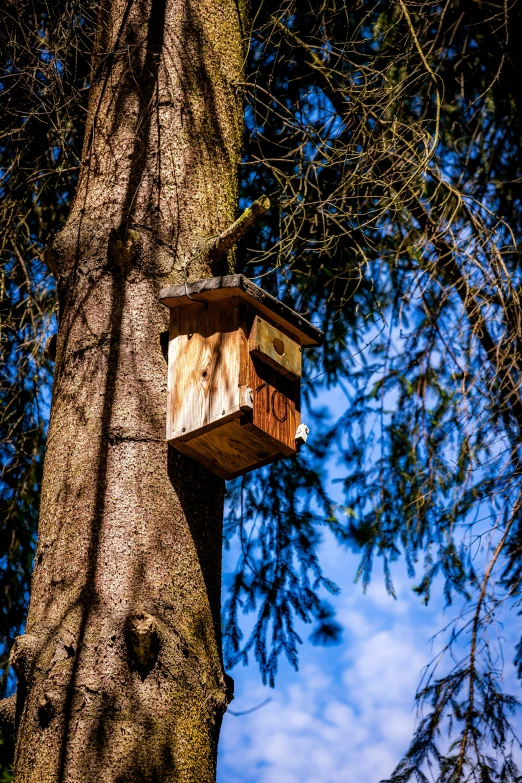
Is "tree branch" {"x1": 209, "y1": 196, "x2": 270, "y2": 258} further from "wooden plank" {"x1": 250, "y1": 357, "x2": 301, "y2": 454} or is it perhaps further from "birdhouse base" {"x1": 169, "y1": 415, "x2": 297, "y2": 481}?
"birdhouse base" {"x1": 169, "y1": 415, "x2": 297, "y2": 481}

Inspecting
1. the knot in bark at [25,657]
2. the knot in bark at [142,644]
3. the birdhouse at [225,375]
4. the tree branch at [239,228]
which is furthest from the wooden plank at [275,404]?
the knot in bark at [25,657]

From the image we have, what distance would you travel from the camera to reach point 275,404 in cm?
260

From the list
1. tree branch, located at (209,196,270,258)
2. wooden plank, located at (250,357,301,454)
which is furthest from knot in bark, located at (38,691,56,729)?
tree branch, located at (209,196,270,258)

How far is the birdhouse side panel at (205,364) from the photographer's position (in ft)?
7.83

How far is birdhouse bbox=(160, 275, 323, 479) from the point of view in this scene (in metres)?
2.39

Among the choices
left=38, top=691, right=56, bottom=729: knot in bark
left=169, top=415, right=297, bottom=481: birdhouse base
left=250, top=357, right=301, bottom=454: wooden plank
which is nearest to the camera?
left=38, top=691, right=56, bottom=729: knot in bark

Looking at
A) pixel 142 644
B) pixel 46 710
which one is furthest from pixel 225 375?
pixel 46 710

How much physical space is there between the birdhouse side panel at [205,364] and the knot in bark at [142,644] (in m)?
0.53

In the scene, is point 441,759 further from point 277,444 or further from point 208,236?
point 208,236

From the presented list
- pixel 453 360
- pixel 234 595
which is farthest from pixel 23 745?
pixel 234 595

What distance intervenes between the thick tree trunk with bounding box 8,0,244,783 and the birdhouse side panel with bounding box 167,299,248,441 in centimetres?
4

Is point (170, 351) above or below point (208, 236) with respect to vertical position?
below

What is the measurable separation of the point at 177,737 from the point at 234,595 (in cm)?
256

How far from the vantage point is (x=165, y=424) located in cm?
235
